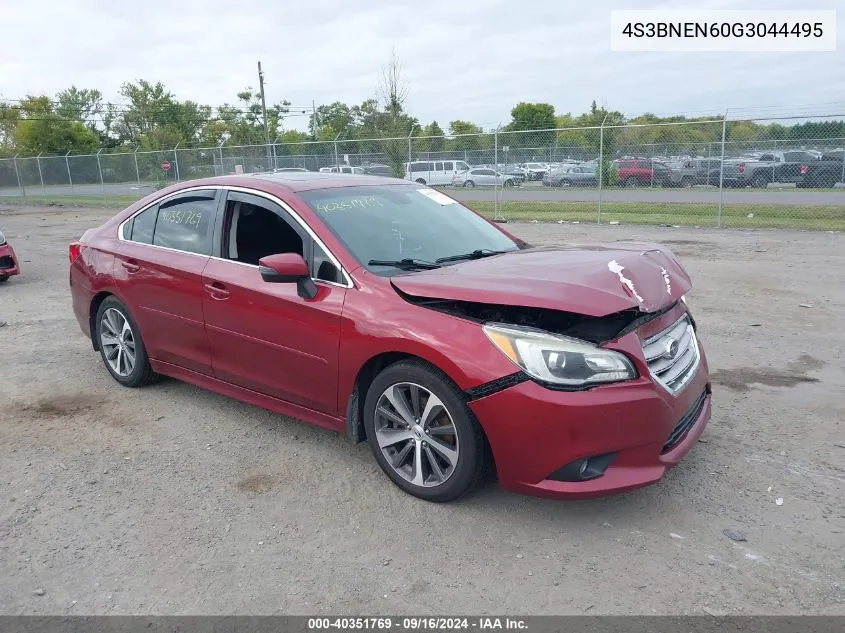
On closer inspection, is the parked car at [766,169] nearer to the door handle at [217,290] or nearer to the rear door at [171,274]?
the rear door at [171,274]

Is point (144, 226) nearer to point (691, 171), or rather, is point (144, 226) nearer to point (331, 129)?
point (691, 171)

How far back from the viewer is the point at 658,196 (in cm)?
1847

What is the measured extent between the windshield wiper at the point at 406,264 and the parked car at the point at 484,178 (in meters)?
16.3

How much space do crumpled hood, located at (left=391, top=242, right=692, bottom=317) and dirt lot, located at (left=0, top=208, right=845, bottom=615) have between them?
1055 mm

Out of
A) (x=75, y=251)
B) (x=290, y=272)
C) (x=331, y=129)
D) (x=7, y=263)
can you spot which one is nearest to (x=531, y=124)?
(x=331, y=129)

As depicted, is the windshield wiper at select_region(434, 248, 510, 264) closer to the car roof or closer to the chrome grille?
the car roof

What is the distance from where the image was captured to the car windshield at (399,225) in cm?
404

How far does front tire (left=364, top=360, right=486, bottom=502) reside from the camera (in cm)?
331

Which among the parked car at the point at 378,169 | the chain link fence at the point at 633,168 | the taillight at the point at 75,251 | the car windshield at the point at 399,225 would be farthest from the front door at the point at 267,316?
the parked car at the point at 378,169

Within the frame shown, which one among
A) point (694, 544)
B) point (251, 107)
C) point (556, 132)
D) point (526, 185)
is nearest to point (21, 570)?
point (694, 544)

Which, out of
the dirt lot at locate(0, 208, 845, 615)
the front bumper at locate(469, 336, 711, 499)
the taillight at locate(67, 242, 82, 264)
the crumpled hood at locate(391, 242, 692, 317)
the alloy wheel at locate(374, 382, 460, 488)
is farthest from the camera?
the taillight at locate(67, 242, 82, 264)

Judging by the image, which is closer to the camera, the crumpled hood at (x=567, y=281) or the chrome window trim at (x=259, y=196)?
the crumpled hood at (x=567, y=281)

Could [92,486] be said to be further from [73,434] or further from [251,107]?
[251,107]

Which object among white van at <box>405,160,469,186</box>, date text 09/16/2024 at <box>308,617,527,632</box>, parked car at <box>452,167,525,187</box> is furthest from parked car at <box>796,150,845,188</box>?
date text 09/16/2024 at <box>308,617,527,632</box>
